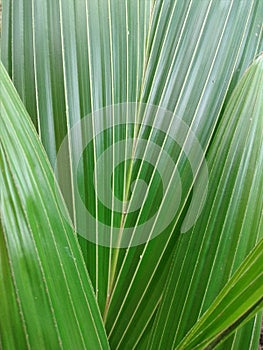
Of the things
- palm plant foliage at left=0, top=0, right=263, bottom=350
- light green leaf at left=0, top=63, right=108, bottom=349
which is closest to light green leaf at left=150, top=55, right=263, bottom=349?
palm plant foliage at left=0, top=0, right=263, bottom=350

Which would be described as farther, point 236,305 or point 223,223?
point 223,223

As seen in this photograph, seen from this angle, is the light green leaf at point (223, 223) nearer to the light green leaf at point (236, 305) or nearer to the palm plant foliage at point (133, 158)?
the palm plant foliage at point (133, 158)

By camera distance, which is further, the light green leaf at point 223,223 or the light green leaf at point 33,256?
the light green leaf at point 223,223

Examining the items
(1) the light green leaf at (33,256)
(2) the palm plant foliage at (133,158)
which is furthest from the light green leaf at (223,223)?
(1) the light green leaf at (33,256)

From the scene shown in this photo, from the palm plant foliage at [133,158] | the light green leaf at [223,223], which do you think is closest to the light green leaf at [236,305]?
the palm plant foliage at [133,158]

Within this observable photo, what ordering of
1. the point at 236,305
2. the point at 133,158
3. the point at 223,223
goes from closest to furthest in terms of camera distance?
1. the point at 236,305
2. the point at 223,223
3. the point at 133,158

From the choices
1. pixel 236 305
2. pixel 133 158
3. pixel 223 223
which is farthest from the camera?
pixel 133 158

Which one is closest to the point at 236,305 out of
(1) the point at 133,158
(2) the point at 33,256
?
(2) the point at 33,256

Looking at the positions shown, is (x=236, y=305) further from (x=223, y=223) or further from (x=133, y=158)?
(x=133, y=158)
